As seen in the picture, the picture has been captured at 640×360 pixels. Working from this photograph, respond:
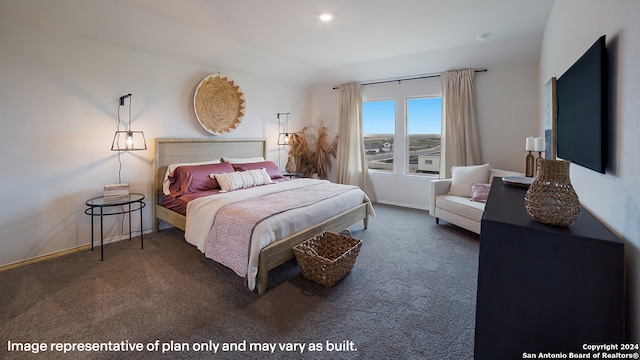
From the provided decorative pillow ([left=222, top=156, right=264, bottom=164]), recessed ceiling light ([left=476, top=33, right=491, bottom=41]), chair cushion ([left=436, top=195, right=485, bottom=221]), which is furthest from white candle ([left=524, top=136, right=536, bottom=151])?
decorative pillow ([left=222, top=156, right=264, bottom=164])

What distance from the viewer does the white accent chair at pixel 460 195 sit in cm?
361

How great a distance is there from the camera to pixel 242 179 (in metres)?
A: 3.75

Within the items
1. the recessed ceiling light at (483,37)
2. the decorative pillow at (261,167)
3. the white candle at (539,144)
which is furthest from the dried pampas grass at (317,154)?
the white candle at (539,144)

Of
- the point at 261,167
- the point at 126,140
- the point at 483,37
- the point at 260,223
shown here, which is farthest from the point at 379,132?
the point at 126,140

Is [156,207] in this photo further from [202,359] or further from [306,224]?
[202,359]

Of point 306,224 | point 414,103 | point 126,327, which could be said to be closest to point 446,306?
point 306,224

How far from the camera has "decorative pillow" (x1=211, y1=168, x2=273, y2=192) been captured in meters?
3.59

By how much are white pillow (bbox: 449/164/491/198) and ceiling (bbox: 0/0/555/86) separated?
5.45 feet

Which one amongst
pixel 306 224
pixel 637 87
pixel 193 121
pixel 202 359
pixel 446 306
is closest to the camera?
pixel 637 87

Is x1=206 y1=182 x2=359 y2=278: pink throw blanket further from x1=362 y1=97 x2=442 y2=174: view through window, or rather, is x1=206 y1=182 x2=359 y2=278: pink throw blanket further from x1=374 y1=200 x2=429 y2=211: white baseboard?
x1=362 y1=97 x2=442 y2=174: view through window

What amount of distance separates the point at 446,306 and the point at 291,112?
181 inches

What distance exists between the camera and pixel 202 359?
1.65m

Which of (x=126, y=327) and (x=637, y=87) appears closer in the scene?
(x=637, y=87)

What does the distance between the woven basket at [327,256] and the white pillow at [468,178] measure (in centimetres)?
219
